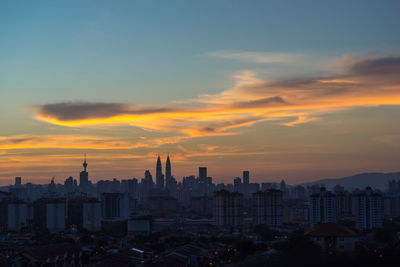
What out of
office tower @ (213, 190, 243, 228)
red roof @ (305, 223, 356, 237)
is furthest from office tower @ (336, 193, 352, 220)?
red roof @ (305, 223, 356, 237)

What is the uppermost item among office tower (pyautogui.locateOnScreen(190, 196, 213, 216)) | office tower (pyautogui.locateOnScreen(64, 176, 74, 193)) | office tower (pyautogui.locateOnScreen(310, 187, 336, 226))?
office tower (pyautogui.locateOnScreen(64, 176, 74, 193))

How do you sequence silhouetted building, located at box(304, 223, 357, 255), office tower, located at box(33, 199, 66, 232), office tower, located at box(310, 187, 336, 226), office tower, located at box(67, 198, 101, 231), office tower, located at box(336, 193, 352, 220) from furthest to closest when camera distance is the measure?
1. office tower, located at box(336, 193, 352, 220)
2. office tower, located at box(67, 198, 101, 231)
3. office tower, located at box(33, 199, 66, 232)
4. office tower, located at box(310, 187, 336, 226)
5. silhouetted building, located at box(304, 223, 357, 255)

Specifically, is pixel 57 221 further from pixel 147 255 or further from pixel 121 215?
pixel 147 255

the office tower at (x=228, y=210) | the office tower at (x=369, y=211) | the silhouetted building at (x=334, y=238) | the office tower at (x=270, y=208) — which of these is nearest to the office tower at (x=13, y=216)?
the office tower at (x=228, y=210)

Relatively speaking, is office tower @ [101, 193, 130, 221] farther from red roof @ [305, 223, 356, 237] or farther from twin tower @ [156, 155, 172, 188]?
twin tower @ [156, 155, 172, 188]

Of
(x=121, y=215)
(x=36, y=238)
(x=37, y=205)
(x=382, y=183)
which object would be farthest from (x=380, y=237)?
(x=382, y=183)

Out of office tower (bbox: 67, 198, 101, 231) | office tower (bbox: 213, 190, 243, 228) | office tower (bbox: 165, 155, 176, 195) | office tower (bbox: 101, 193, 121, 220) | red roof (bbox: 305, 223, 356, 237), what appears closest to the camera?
red roof (bbox: 305, 223, 356, 237)
